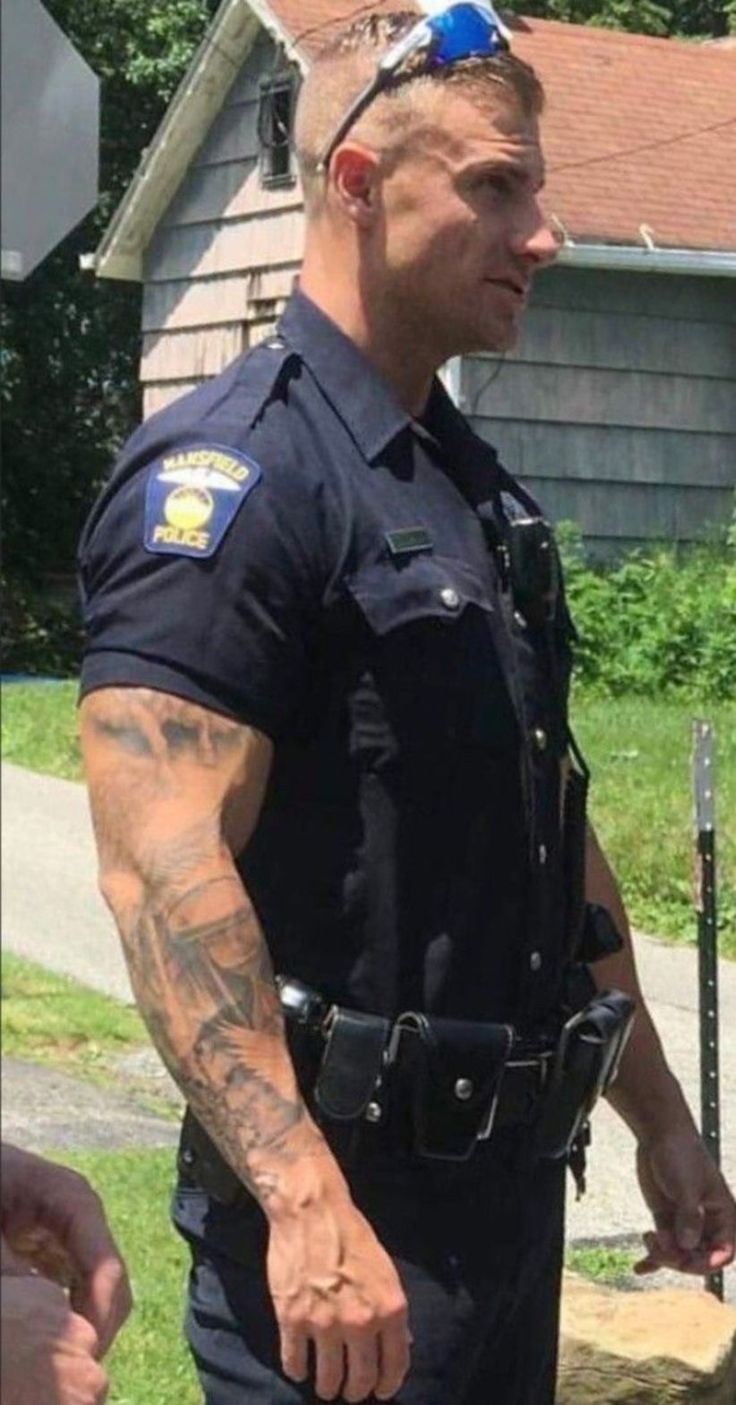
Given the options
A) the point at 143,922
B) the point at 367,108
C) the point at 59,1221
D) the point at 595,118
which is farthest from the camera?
the point at 595,118

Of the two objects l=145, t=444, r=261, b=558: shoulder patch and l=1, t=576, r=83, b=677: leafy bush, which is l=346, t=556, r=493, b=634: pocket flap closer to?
l=145, t=444, r=261, b=558: shoulder patch

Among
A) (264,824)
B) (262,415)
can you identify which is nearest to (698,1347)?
(264,824)

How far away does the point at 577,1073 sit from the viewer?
2.67 m

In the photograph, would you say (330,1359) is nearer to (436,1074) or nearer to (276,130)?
(436,1074)

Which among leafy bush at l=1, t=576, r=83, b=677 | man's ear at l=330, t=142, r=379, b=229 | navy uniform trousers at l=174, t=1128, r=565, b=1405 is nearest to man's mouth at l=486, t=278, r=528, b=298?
man's ear at l=330, t=142, r=379, b=229

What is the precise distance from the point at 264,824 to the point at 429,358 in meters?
0.53

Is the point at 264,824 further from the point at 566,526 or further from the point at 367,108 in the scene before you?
the point at 566,526

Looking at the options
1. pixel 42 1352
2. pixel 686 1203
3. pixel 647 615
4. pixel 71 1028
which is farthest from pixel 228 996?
pixel 71 1028

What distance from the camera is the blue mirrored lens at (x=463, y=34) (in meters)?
2.64

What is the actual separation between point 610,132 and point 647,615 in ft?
2.37

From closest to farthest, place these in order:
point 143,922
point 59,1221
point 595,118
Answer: point 59,1221 < point 143,922 < point 595,118

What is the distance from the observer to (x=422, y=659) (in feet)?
8.22

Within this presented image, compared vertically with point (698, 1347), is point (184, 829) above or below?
above

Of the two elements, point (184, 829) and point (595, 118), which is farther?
point (595, 118)
